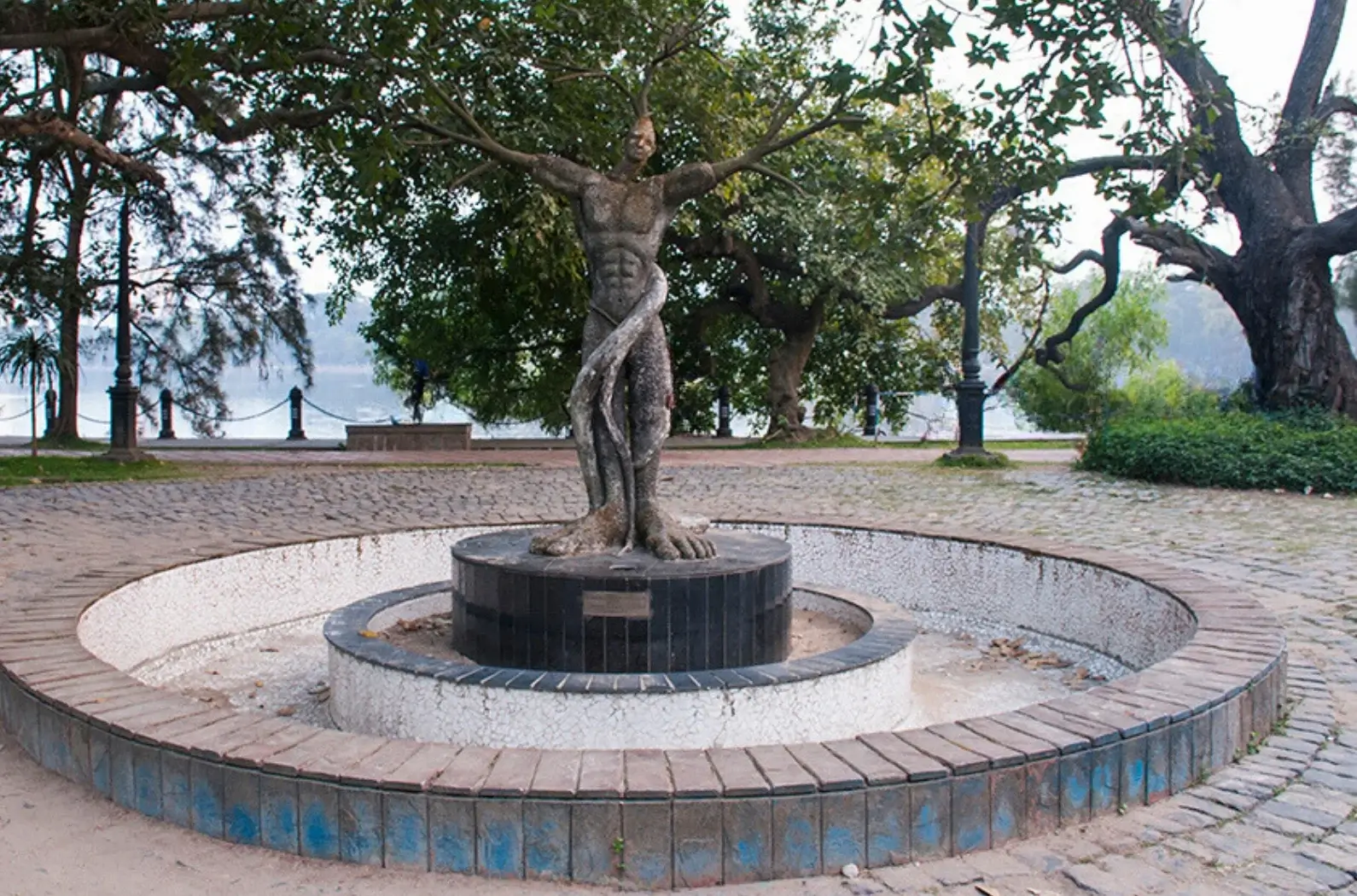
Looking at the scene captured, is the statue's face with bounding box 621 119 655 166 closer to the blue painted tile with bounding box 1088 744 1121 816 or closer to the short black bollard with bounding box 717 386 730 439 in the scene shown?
the blue painted tile with bounding box 1088 744 1121 816

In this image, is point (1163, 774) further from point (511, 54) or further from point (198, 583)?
point (511, 54)

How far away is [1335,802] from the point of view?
3.53 metres

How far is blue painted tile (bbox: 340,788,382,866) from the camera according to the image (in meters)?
3.16

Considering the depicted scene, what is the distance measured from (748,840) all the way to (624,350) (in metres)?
2.79

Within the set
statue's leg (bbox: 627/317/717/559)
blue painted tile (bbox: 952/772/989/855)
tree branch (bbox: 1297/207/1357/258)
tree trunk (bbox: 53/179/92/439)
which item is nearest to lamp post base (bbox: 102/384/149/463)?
tree trunk (bbox: 53/179/92/439)

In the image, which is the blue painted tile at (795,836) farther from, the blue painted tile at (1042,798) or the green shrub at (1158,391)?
the green shrub at (1158,391)

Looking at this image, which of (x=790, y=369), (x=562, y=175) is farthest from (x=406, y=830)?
(x=790, y=369)

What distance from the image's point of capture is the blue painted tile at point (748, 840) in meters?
3.09

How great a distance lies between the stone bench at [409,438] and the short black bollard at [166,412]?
554 centimetres

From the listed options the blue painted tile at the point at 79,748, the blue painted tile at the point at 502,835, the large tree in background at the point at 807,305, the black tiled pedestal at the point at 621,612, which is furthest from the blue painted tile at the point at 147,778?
the large tree in background at the point at 807,305

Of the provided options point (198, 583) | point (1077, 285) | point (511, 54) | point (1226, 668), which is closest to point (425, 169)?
point (511, 54)

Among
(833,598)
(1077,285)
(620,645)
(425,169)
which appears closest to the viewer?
(620,645)

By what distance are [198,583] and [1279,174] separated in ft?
50.8

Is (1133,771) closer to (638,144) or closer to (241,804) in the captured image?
(241,804)
